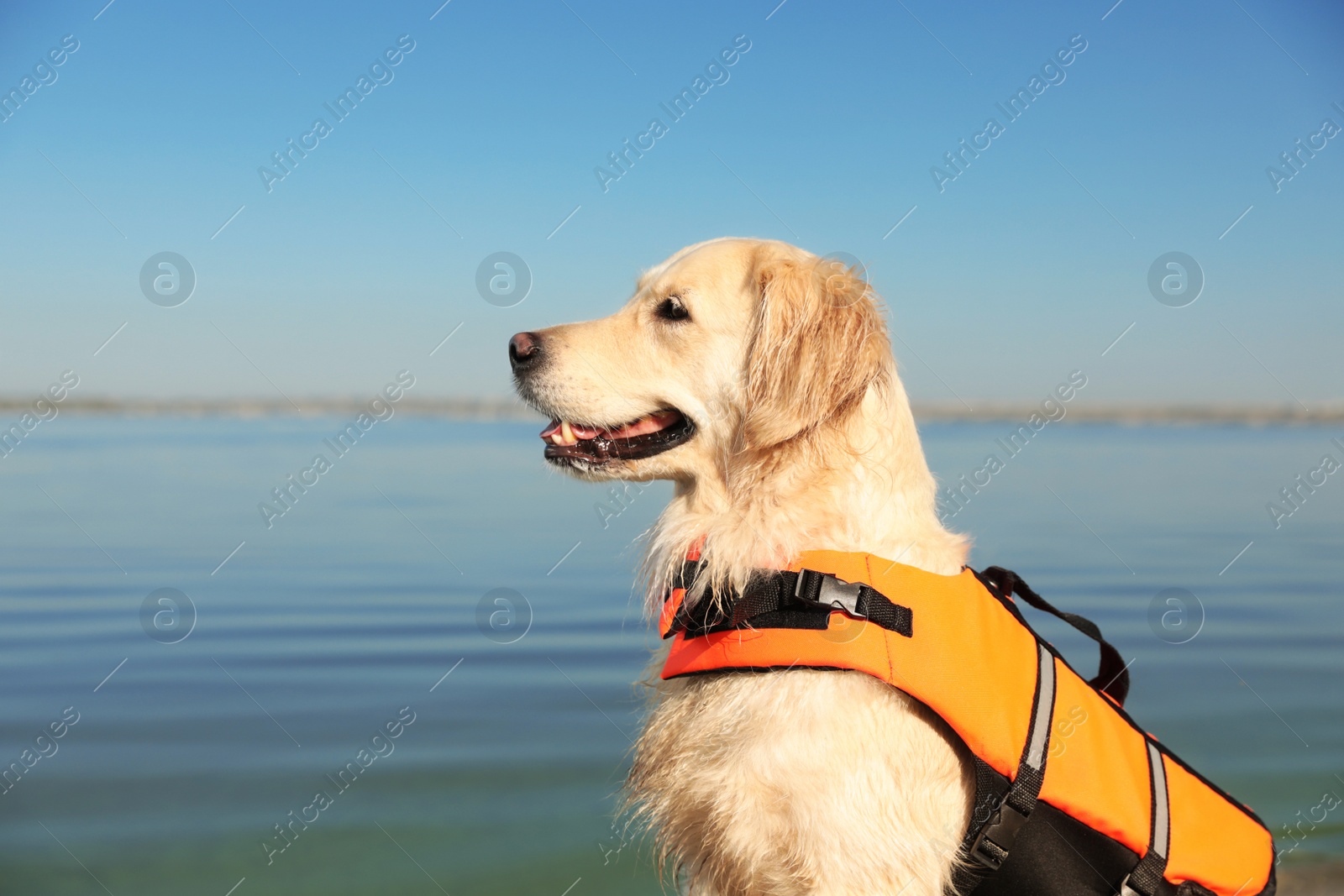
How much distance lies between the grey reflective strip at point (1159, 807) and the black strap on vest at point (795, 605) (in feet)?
2.58

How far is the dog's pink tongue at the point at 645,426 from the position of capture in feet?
10.1

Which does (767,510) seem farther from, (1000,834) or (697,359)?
(1000,834)

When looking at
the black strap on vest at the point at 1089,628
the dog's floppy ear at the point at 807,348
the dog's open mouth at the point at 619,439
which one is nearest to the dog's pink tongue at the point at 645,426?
the dog's open mouth at the point at 619,439

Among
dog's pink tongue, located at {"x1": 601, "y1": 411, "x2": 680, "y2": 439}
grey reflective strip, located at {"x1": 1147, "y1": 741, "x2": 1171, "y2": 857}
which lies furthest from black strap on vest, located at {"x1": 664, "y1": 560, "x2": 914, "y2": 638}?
grey reflective strip, located at {"x1": 1147, "y1": 741, "x2": 1171, "y2": 857}

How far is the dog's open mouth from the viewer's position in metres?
3.06

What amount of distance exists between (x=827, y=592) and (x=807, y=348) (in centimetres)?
78

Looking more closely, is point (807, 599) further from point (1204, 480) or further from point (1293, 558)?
point (1204, 480)

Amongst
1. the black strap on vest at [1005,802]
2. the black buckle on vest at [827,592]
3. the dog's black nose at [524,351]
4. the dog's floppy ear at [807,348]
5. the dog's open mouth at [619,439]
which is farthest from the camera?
the dog's black nose at [524,351]

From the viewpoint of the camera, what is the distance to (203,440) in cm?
2358

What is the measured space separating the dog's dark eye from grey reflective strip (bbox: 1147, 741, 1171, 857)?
1.93 metres

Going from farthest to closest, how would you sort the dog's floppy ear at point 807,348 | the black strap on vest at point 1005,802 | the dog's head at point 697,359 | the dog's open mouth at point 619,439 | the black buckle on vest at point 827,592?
the dog's open mouth at point 619,439 → the dog's head at point 697,359 → the dog's floppy ear at point 807,348 → the black buckle on vest at point 827,592 → the black strap on vest at point 1005,802

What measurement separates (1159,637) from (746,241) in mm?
5464

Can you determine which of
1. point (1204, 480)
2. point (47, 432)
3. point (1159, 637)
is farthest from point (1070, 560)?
point (47, 432)

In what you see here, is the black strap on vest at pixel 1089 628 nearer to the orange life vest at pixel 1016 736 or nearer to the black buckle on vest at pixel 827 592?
the orange life vest at pixel 1016 736
